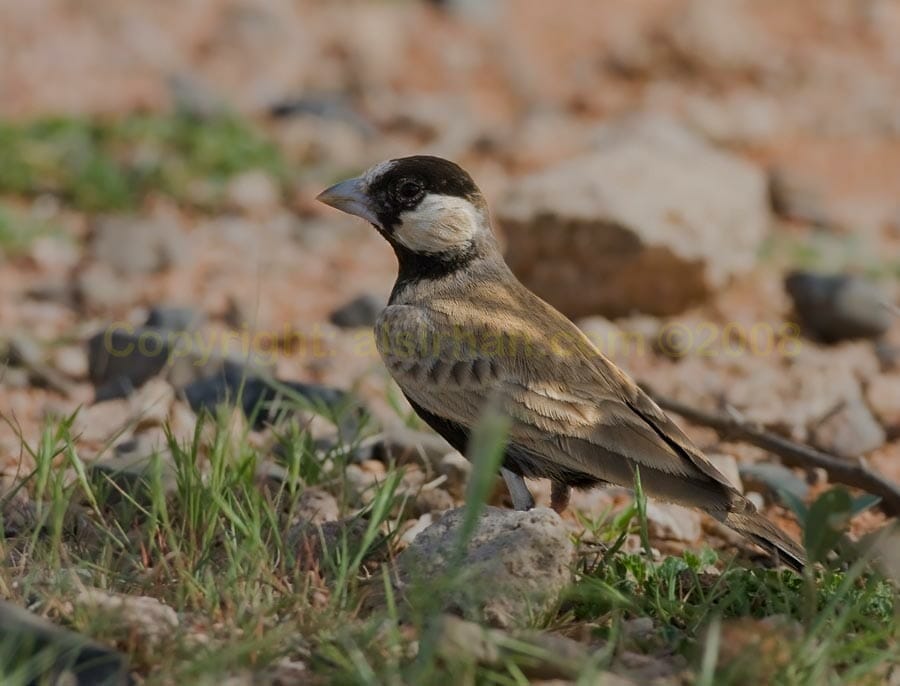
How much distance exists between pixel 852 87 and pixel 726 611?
8.86 m

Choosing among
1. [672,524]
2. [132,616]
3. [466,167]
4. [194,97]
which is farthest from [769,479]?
[194,97]

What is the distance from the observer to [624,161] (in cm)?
752

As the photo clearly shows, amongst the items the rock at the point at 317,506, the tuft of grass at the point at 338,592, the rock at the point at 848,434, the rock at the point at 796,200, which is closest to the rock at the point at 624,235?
the rock at the point at 796,200

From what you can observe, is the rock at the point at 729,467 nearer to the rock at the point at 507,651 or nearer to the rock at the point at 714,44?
the rock at the point at 507,651

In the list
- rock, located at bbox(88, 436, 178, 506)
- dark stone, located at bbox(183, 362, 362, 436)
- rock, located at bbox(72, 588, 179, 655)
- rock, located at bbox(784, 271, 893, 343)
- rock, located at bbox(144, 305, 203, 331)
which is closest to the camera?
rock, located at bbox(72, 588, 179, 655)

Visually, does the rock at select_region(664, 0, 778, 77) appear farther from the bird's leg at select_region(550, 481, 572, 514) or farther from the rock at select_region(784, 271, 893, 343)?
the bird's leg at select_region(550, 481, 572, 514)

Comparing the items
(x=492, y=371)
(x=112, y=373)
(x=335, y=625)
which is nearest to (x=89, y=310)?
(x=112, y=373)

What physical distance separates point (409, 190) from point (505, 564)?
180 centimetres

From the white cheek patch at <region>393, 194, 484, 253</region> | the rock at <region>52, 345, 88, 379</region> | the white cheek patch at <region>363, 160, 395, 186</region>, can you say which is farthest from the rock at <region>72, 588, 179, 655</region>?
the rock at <region>52, 345, 88, 379</region>

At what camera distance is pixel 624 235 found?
23.0 feet

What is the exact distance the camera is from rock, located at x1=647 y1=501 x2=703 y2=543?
456 cm

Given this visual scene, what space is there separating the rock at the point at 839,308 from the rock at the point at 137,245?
3.54 m

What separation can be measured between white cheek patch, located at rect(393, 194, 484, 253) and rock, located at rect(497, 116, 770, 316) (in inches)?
91.0

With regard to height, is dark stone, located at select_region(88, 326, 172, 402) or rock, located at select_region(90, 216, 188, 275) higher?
rock, located at select_region(90, 216, 188, 275)
